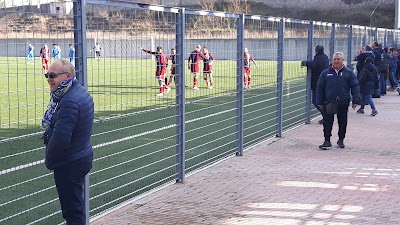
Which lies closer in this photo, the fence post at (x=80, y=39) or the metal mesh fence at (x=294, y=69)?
the fence post at (x=80, y=39)

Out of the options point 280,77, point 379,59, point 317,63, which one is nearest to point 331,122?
point 280,77

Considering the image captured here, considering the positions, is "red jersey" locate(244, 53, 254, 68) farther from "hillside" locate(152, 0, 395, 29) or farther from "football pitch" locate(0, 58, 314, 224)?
"hillside" locate(152, 0, 395, 29)

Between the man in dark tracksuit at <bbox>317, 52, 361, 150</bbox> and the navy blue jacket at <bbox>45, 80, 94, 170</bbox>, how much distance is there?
746cm

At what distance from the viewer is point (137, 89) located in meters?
9.77

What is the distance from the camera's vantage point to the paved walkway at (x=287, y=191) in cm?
759

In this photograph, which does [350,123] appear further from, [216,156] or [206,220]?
[206,220]

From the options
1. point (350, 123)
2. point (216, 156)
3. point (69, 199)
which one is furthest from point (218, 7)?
point (69, 199)

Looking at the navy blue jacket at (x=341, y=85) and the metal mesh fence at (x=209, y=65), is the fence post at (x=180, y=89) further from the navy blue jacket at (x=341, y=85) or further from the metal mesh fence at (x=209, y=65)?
the navy blue jacket at (x=341, y=85)

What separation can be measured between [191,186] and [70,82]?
13.0 ft

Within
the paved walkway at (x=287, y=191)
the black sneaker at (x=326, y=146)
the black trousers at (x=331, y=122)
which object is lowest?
the paved walkway at (x=287, y=191)

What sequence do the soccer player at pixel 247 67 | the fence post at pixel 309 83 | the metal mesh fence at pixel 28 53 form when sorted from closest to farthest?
the metal mesh fence at pixel 28 53
the soccer player at pixel 247 67
the fence post at pixel 309 83

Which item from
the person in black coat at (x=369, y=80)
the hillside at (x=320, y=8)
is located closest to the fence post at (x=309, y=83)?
the person in black coat at (x=369, y=80)

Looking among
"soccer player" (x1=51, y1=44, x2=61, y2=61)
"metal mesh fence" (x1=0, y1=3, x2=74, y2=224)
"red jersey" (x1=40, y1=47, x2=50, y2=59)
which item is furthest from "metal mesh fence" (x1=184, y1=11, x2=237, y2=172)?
"red jersey" (x1=40, y1=47, x2=50, y2=59)

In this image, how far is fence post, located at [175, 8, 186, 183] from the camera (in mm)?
9039
